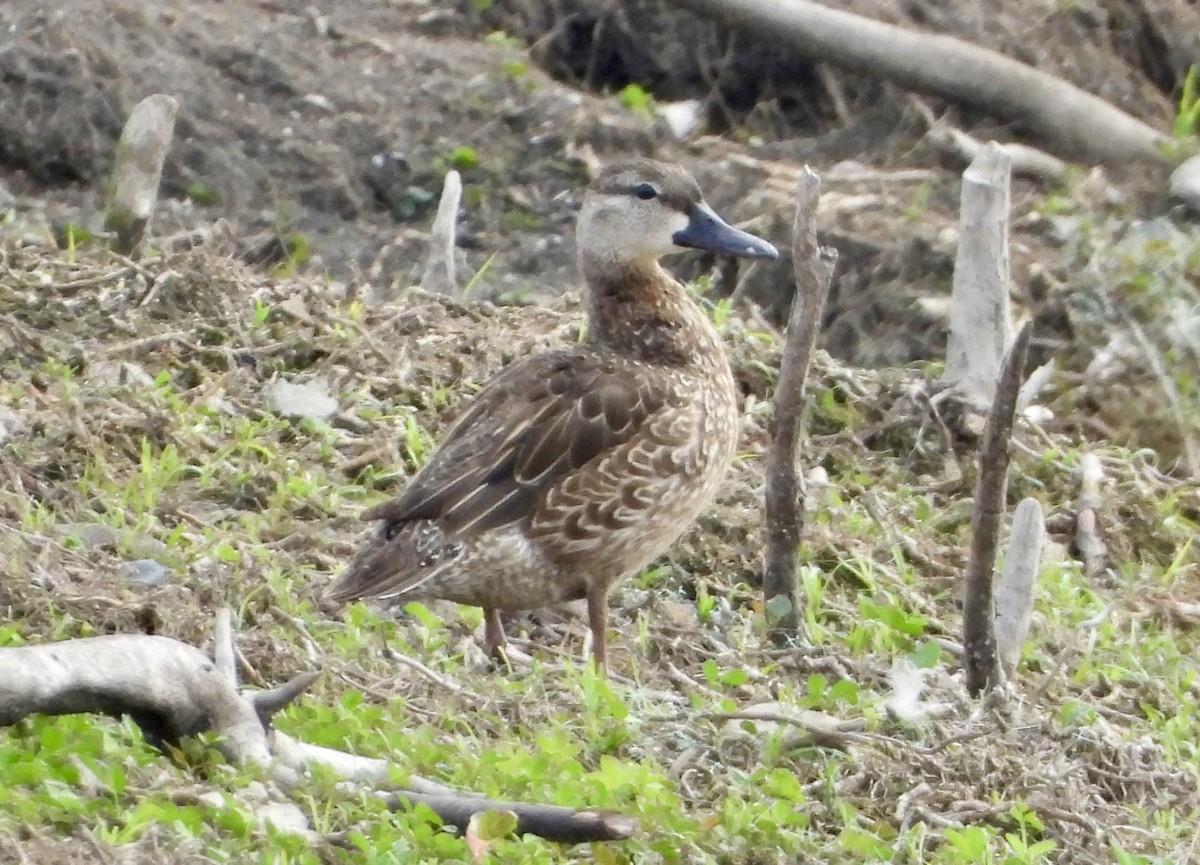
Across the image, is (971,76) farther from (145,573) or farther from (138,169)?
(145,573)

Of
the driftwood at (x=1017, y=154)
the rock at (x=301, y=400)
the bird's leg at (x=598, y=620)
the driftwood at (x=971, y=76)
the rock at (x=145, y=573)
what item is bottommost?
the rock at (x=145, y=573)

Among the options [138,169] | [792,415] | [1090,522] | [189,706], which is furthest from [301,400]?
[189,706]

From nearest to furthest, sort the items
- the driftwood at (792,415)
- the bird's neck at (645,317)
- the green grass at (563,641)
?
the green grass at (563,641) → the driftwood at (792,415) → the bird's neck at (645,317)

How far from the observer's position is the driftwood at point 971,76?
8.88m

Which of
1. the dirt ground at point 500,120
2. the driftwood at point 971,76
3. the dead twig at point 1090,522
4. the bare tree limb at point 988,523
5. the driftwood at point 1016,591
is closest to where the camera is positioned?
the bare tree limb at point 988,523

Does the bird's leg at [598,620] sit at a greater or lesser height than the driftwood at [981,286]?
lesser

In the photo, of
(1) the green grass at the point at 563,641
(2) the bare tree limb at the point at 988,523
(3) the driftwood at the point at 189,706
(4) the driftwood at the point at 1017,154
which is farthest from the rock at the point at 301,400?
(4) the driftwood at the point at 1017,154

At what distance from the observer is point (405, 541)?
5191 mm

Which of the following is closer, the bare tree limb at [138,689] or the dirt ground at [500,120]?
the bare tree limb at [138,689]

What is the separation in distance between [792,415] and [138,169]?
135 inches

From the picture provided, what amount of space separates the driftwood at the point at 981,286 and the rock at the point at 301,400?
204 centimetres

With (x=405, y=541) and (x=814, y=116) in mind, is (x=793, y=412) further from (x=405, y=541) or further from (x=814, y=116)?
(x=814, y=116)

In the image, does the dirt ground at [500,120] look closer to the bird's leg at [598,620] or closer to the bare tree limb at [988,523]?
the bird's leg at [598,620]

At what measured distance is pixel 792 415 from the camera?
16.3 ft
